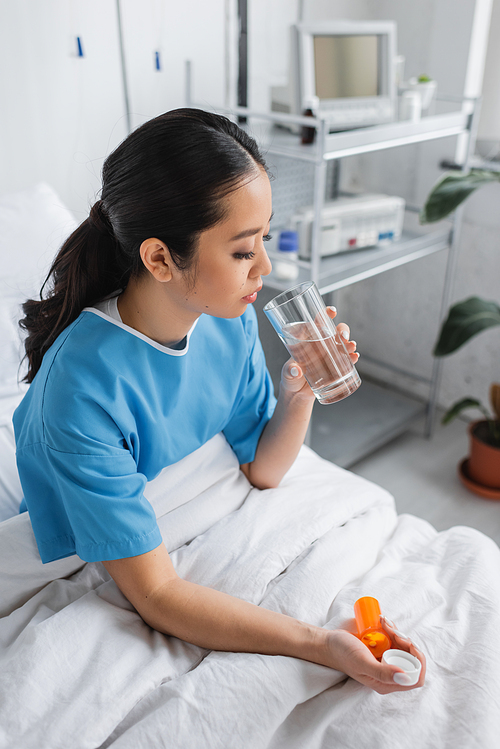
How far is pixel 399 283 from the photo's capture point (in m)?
2.42

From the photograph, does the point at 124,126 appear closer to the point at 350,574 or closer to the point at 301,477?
the point at 301,477

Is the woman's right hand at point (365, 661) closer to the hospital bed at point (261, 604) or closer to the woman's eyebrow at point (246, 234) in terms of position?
the hospital bed at point (261, 604)

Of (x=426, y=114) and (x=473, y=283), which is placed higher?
(x=426, y=114)

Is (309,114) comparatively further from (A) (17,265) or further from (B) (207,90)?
(A) (17,265)

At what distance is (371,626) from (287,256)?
3.53 ft

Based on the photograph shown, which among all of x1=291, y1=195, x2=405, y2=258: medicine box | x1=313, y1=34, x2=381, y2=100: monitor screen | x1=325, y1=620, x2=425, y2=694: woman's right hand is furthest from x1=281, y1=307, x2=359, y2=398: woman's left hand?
x1=313, y1=34, x2=381, y2=100: monitor screen

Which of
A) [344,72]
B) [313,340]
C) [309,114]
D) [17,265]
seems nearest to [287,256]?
[309,114]

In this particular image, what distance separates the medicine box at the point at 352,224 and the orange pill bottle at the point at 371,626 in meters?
1.10

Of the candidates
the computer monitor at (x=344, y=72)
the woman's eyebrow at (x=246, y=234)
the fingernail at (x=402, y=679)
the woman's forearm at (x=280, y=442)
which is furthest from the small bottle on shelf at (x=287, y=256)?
the fingernail at (x=402, y=679)

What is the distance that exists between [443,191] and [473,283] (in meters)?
0.69

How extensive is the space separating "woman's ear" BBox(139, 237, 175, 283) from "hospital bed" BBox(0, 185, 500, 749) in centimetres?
34

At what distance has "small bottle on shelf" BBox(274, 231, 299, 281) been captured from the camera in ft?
5.37

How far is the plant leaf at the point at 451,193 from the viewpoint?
156cm

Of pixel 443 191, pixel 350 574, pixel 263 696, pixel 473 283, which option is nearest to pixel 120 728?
pixel 263 696
